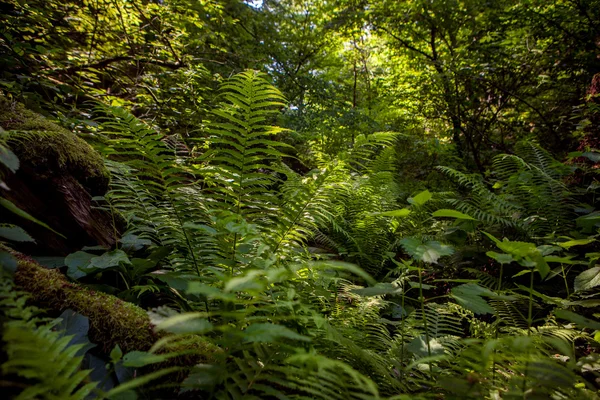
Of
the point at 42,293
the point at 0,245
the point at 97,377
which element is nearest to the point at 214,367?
the point at 97,377

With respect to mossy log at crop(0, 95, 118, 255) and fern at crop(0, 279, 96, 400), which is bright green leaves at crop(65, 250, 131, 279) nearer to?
mossy log at crop(0, 95, 118, 255)

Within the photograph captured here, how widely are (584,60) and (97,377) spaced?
17.9 feet

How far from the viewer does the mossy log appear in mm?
1412

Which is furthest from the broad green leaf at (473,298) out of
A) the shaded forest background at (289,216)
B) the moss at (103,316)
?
the moss at (103,316)

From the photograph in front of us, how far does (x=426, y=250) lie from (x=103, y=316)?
3.54ft

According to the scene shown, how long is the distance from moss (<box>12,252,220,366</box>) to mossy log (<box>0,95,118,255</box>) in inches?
17.5

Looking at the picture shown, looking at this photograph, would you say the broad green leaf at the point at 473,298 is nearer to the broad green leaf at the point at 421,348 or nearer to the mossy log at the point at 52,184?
the broad green leaf at the point at 421,348

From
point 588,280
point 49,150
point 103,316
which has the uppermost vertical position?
point 49,150

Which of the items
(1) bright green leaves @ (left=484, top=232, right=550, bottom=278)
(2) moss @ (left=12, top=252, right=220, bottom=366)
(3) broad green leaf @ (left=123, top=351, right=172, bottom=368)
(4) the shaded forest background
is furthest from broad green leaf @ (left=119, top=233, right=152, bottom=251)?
(1) bright green leaves @ (left=484, top=232, right=550, bottom=278)

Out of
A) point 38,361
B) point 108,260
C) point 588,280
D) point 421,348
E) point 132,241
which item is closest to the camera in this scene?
point 38,361

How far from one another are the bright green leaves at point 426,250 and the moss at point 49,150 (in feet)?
5.31

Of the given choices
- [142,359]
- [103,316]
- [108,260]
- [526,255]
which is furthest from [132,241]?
[526,255]

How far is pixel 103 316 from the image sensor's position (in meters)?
1.01

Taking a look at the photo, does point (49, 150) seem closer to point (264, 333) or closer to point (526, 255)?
point (264, 333)
